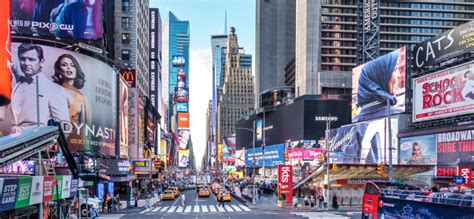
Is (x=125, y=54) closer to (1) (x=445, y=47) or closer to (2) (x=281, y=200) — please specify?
(2) (x=281, y=200)

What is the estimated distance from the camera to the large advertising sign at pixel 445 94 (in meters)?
58.5

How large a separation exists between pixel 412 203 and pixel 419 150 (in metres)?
51.9

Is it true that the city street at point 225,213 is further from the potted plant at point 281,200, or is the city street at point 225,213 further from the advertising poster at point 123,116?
the advertising poster at point 123,116

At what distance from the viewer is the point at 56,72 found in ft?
217

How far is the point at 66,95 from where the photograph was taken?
66812 mm

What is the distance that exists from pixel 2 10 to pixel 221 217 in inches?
906

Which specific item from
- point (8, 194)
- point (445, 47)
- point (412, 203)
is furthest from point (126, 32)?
point (8, 194)

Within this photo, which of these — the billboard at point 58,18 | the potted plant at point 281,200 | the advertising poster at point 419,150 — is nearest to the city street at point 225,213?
the potted plant at point 281,200

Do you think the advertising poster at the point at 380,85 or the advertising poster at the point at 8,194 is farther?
the advertising poster at the point at 380,85

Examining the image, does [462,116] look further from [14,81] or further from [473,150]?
[14,81]

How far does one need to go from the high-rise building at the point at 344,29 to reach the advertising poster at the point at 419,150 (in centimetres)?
7025

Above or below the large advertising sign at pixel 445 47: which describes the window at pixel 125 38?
above

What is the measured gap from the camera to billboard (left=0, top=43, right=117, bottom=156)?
62.2 meters

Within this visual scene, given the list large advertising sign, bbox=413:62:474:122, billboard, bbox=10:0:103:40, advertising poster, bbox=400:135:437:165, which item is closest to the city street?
large advertising sign, bbox=413:62:474:122
